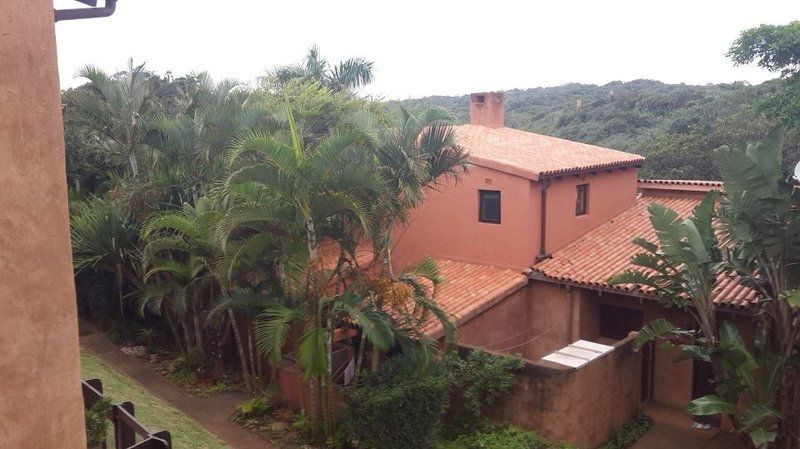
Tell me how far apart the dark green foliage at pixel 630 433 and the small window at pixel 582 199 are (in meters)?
5.75

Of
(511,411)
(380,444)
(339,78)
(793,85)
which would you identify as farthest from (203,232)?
(793,85)

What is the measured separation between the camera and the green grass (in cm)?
1028

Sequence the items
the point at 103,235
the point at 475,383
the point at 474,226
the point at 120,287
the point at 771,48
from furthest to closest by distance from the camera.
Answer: the point at 771,48
the point at 474,226
the point at 120,287
the point at 103,235
the point at 475,383

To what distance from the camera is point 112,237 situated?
563 inches

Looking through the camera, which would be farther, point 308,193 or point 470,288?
point 470,288

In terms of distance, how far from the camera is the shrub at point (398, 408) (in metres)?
10.2

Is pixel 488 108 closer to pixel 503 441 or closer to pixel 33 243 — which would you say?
pixel 503 441

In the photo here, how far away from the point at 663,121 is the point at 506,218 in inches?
1197

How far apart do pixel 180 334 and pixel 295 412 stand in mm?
5041

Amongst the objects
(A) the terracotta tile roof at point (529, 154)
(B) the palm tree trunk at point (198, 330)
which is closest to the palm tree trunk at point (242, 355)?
(B) the palm tree trunk at point (198, 330)

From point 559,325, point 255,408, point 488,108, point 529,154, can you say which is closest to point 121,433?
point 255,408

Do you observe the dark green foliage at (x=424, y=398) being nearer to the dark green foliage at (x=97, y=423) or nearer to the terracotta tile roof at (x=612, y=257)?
the terracotta tile roof at (x=612, y=257)

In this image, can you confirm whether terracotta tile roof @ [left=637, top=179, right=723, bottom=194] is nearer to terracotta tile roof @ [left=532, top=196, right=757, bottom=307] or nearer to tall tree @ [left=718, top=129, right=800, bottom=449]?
terracotta tile roof @ [left=532, top=196, right=757, bottom=307]

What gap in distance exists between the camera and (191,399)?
42.5ft
